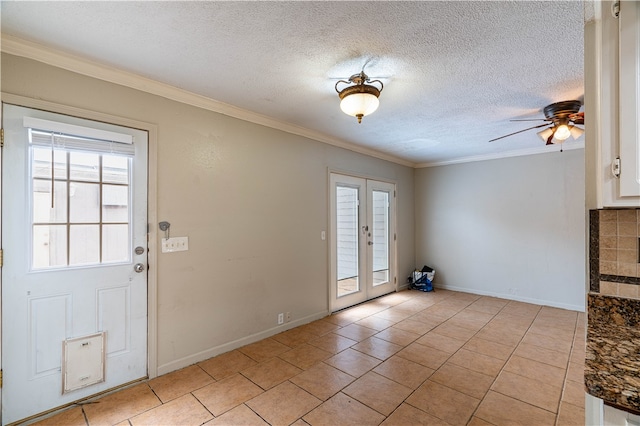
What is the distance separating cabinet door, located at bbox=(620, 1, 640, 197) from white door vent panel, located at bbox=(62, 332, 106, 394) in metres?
3.31

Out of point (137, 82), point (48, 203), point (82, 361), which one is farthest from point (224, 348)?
point (137, 82)

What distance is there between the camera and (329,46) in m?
1.95

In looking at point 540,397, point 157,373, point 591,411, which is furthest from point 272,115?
point 540,397

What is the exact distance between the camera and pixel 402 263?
562 centimetres

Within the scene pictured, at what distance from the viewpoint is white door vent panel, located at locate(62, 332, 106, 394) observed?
2.10 meters

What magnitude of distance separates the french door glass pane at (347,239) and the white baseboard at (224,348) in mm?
855

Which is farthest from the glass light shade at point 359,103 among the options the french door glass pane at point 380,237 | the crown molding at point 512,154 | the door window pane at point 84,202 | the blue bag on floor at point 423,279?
the blue bag on floor at point 423,279

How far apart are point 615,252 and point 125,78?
340cm

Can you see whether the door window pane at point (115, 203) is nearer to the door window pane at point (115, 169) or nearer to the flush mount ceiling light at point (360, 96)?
the door window pane at point (115, 169)

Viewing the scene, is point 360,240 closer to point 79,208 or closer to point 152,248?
point 152,248

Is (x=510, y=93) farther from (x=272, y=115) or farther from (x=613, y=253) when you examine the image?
(x=272, y=115)

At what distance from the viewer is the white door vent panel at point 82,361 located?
210 centimetres

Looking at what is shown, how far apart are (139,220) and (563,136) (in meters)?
4.24

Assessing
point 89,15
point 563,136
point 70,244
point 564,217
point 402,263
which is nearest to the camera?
point 89,15
